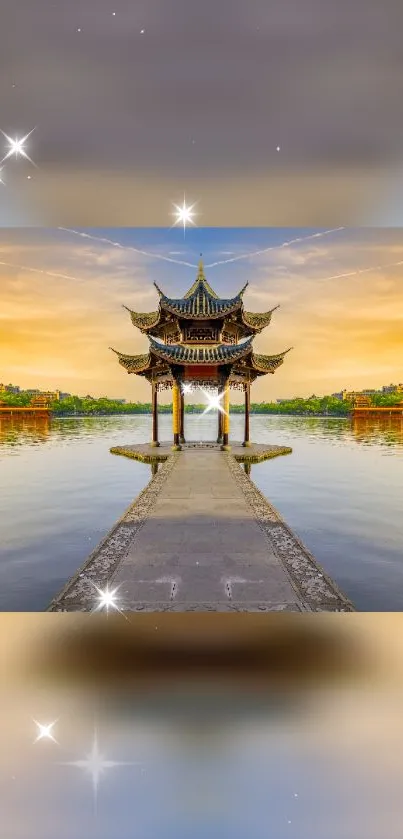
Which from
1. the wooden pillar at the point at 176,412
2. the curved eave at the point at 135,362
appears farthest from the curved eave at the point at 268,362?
the curved eave at the point at 135,362

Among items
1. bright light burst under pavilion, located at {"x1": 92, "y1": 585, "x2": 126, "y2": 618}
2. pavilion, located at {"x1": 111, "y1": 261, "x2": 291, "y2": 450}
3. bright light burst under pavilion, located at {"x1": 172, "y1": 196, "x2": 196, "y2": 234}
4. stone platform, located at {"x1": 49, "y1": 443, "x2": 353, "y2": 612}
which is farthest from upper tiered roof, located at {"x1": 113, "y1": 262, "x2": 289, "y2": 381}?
bright light burst under pavilion, located at {"x1": 172, "y1": 196, "x2": 196, "y2": 234}

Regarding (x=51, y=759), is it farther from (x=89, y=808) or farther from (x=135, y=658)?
(x=135, y=658)

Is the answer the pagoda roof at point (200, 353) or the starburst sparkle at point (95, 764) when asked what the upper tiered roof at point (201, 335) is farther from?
the starburst sparkle at point (95, 764)

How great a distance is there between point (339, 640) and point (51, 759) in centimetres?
118

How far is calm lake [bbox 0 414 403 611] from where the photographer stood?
4434 millimetres

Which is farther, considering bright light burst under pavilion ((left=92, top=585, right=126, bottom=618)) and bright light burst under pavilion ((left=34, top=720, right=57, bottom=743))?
bright light burst under pavilion ((left=92, top=585, right=126, bottom=618))

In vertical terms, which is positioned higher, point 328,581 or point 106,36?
point 106,36

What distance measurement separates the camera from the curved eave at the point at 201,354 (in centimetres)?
1181

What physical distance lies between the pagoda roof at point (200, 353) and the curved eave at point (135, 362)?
119cm

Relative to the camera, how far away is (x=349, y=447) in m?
16.3

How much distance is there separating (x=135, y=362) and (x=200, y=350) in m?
2.96

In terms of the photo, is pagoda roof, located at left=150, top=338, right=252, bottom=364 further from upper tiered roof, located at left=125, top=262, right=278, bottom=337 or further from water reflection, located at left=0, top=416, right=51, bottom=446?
water reflection, located at left=0, top=416, right=51, bottom=446

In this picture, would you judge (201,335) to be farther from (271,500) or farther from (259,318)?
(271,500)

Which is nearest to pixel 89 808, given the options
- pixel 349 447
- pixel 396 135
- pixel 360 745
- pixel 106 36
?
pixel 360 745
